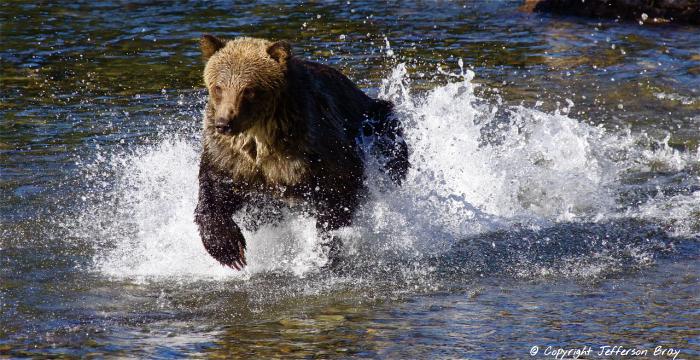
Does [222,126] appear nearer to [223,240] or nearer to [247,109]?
[247,109]

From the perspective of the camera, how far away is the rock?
51.2 feet

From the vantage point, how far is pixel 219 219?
6.77 metres

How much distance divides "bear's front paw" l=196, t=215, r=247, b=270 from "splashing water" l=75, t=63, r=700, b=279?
16 centimetres

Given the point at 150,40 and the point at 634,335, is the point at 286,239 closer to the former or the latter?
the point at 634,335

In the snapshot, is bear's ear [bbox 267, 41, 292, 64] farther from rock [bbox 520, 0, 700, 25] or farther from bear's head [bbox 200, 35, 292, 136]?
rock [bbox 520, 0, 700, 25]

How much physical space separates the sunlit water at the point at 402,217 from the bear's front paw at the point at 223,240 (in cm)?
16

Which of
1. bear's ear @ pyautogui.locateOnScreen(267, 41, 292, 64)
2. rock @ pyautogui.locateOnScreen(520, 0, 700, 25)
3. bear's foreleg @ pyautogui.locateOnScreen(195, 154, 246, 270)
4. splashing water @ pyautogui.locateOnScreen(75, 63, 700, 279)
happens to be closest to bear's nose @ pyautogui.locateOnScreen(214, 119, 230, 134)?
bear's ear @ pyautogui.locateOnScreen(267, 41, 292, 64)

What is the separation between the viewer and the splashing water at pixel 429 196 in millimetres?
7219

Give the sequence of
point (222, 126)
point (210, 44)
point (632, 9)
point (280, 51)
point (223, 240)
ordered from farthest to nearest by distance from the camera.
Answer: point (632, 9) < point (223, 240) < point (210, 44) < point (280, 51) < point (222, 126)

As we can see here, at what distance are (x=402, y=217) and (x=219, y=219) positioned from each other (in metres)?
1.58

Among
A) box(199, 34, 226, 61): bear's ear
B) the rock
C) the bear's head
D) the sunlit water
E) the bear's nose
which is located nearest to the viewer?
the sunlit water

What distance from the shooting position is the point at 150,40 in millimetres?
14805

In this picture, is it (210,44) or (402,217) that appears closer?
(210,44)

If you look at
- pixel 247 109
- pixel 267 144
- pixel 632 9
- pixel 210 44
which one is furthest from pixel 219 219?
pixel 632 9
